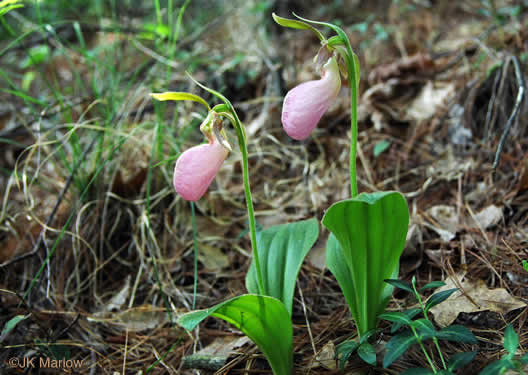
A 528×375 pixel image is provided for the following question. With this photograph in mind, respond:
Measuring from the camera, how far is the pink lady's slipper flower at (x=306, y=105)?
1.17m

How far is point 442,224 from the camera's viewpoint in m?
1.79

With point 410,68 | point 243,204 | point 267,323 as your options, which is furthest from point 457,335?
point 410,68

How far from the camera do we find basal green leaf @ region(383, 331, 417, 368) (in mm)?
993

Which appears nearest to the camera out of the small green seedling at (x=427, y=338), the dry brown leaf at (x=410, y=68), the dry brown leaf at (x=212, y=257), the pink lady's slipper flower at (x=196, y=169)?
the small green seedling at (x=427, y=338)

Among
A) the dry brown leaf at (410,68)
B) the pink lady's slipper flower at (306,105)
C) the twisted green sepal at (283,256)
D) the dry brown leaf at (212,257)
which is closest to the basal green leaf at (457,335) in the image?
the twisted green sepal at (283,256)

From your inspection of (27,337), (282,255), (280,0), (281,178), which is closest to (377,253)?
(282,255)

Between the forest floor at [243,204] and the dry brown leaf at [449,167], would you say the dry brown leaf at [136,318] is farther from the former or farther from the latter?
the dry brown leaf at [449,167]

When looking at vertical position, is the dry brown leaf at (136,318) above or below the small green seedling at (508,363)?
below

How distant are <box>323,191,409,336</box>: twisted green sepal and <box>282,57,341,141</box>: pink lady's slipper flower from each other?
0.91 feet

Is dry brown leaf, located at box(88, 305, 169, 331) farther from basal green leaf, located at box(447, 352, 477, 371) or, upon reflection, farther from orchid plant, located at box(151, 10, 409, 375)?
basal green leaf, located at box(447, 352, 477, 371)

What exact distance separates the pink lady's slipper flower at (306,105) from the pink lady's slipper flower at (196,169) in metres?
0.23

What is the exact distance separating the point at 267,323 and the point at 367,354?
12.2 inches

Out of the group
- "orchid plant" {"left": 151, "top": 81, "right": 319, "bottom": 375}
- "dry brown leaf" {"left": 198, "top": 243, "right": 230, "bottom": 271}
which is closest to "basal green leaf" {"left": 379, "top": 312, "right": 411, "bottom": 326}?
"orchid plant" {"left": 151, "top": 81, "right": 319, "bottom": 375}

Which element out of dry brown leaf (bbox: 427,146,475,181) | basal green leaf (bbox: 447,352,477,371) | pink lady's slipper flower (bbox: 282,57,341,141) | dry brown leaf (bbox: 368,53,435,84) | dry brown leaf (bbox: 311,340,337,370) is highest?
pink lady's slipper flower (bbox: 282,57,341,141)
